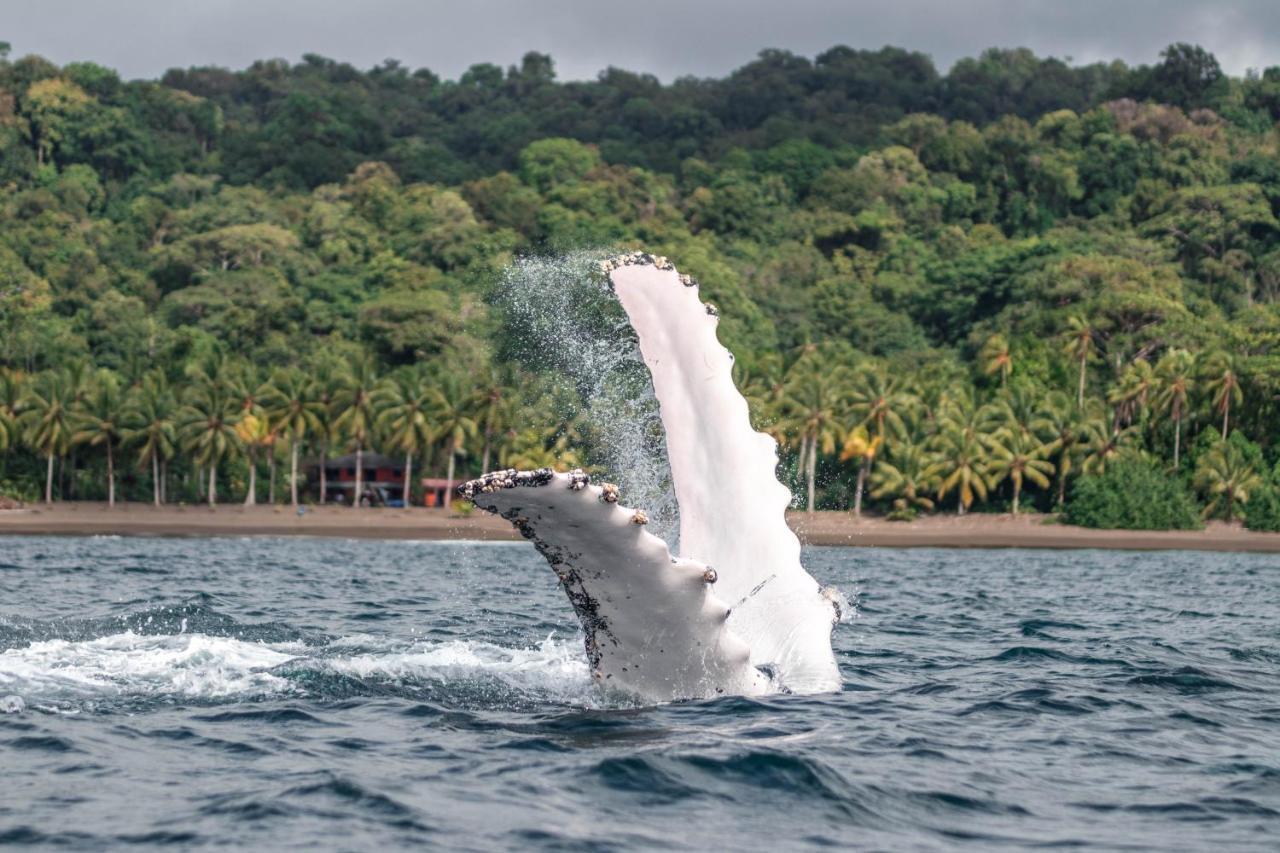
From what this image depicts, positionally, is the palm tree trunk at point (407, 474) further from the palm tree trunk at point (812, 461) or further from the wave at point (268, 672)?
the wave at point (268, 672)

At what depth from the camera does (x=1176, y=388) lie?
88562mm

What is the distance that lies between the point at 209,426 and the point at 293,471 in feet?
17.6

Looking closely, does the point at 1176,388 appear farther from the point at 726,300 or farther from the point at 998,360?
the point at 726,300

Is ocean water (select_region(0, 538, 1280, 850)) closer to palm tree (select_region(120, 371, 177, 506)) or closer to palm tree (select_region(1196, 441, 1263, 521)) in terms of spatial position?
palm tree (select_region(1196, 441, 1263, 521))

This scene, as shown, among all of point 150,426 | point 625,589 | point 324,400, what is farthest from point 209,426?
point 625,589

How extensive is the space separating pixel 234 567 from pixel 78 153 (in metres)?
149

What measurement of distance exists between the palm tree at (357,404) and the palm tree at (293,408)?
104 centimetres

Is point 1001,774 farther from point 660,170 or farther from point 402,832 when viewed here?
point 660,170

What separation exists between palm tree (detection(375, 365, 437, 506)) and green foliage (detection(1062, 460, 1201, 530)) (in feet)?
97.1

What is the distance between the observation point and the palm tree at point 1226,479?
3317 inches

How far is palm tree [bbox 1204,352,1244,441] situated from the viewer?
88688 millimetres

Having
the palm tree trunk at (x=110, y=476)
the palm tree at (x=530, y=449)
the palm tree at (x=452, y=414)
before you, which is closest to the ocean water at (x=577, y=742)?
the palm tree at (x=530, y=449)

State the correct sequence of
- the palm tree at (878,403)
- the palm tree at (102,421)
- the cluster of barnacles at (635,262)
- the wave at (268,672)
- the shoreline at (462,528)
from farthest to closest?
the palm tree at (878,403), the palm tree at (102,421), the shoreline at (462,528), the cluster of barnacles at (635,262), the wave at (268,672)


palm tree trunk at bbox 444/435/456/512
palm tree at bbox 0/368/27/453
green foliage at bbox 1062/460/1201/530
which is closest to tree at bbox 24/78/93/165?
palm tree at bbox 0/368/27/453
